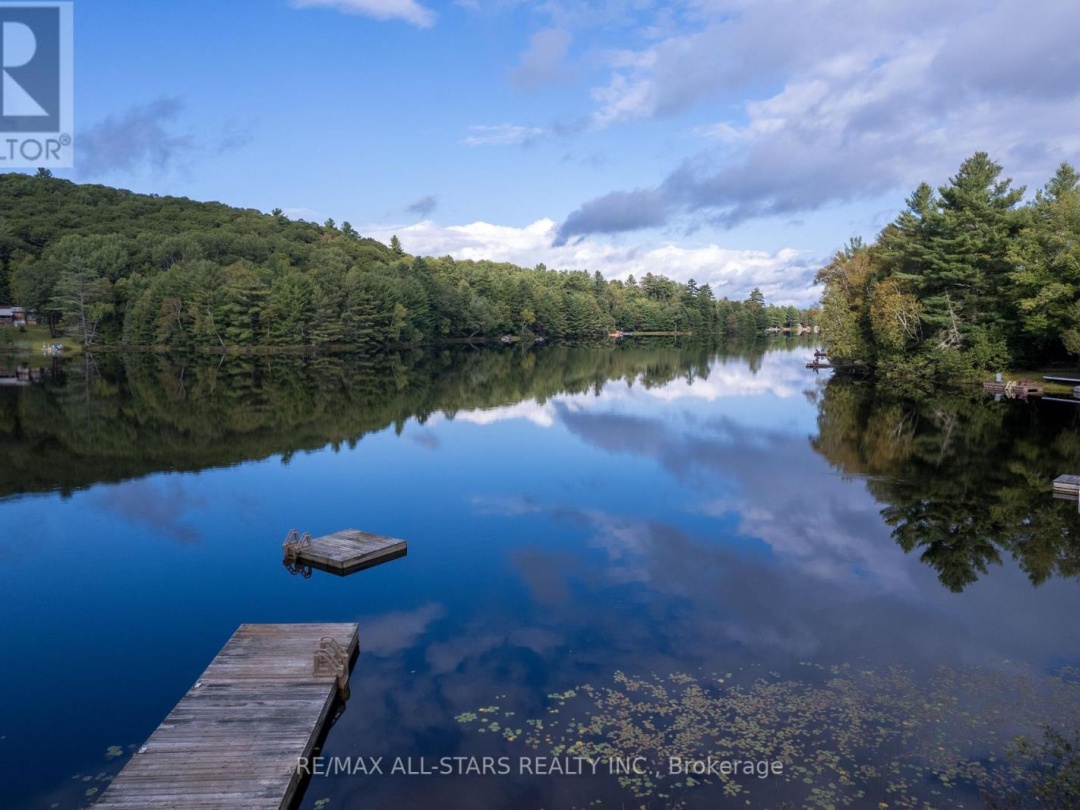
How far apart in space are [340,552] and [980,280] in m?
49.7

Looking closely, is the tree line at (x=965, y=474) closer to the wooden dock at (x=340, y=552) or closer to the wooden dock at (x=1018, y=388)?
the wooden dock at (x=1018, y=388)

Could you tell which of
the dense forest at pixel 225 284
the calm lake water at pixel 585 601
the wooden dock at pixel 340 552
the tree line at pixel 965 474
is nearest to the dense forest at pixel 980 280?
the tree line at pixel 965 474

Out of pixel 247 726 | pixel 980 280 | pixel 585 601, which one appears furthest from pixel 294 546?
pixel 980 280

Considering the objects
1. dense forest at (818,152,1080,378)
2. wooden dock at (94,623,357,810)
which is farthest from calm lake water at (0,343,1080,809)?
dense forest at (818,152,1080,378)

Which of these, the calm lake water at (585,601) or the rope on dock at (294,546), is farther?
the rope on dock at (294,546)

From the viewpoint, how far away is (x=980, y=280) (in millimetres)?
48281

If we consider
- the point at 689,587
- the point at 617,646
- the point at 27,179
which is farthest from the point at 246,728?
the point at 27,179

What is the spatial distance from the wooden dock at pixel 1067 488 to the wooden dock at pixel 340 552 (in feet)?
66.7

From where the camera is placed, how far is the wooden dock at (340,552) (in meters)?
15.9

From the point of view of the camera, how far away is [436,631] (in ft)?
42.3

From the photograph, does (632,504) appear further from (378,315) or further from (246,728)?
(378,315)

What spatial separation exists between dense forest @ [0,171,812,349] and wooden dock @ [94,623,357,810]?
78.1 meters

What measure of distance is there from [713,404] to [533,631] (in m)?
32.8

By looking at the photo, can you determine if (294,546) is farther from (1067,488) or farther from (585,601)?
(1067,488)
